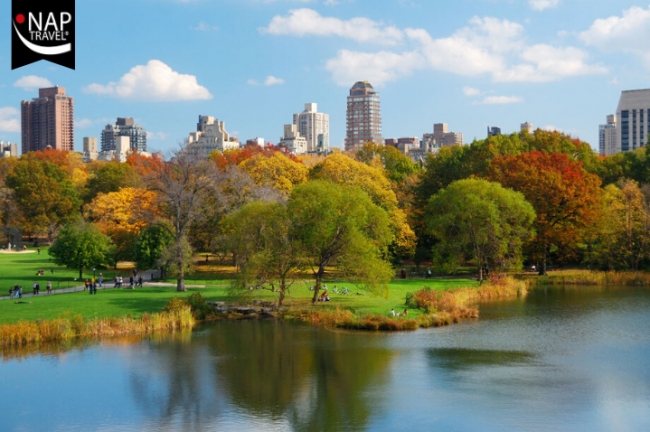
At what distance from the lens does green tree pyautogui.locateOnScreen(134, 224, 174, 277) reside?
52.6 meters

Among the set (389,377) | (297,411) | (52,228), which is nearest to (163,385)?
(297,411)

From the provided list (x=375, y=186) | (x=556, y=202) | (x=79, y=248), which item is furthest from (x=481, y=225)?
(x=79, y=248)

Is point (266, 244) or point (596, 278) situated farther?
point (596, 278)

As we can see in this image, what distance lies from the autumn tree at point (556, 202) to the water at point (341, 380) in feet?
69.9

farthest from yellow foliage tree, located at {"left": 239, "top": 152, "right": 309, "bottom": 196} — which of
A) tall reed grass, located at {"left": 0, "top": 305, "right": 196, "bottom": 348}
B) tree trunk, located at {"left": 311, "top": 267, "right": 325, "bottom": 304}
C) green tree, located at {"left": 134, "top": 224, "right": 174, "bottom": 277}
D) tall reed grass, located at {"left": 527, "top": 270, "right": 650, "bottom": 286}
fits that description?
tall reed grass, located at {"left": 0, "top": 305, "right": 196, "bottom": 348}

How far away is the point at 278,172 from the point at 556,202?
23.9 metres

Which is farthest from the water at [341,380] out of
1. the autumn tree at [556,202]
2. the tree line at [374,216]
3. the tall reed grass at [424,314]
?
the autumn tree at [556,202]

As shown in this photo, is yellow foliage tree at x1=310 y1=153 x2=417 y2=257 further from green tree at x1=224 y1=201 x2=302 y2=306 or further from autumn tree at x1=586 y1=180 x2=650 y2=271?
green tree at x1=224 y1=201 x2=302 y2=306

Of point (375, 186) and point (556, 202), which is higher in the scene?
point (375, 186)

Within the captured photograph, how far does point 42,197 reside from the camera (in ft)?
276

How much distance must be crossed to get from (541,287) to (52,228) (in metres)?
53.1

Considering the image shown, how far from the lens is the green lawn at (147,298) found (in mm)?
38719

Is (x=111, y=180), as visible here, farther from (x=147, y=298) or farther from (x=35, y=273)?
(x=147, y=298)

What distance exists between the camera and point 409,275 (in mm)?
60812
